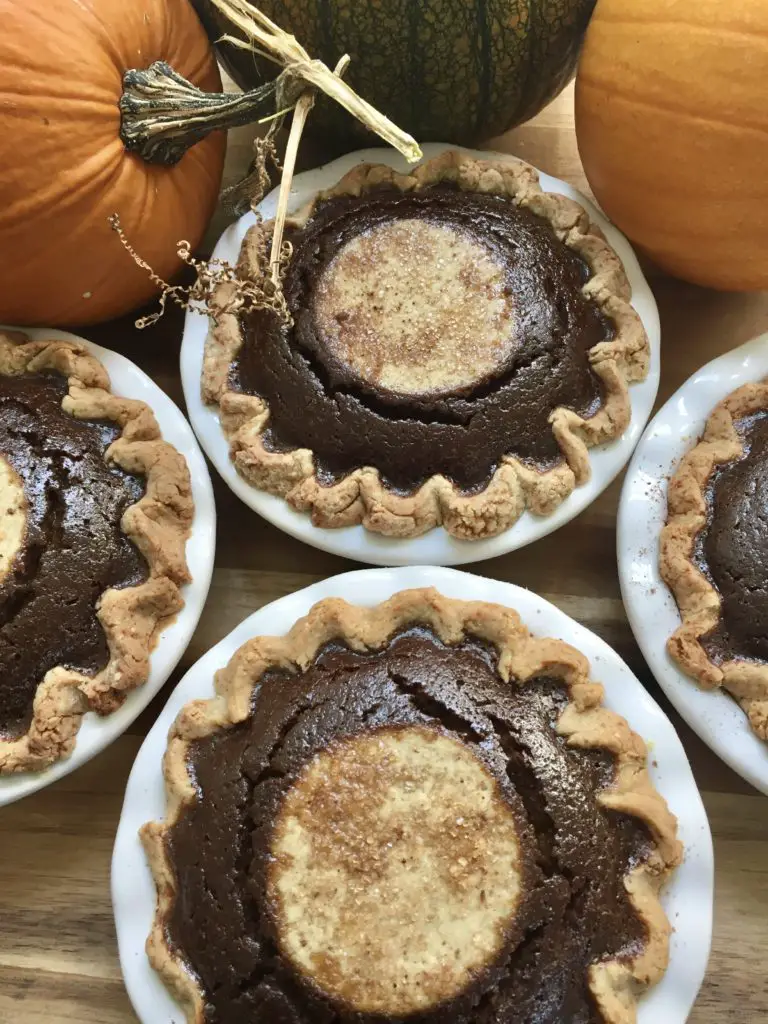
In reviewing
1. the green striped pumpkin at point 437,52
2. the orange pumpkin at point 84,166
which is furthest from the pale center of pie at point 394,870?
the green striped pumpkin at point 437,52

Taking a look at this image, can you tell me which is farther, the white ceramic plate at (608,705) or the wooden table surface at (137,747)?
the wooden table surface at (137,747)

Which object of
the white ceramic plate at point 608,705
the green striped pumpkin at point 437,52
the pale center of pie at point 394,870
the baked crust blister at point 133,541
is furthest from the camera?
the green striped pumpkin at point 437,52

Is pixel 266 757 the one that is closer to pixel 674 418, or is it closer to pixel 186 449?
pixel 186 449

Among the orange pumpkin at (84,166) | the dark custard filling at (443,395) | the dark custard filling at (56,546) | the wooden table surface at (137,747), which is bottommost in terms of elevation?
the wooden table surface at (137,747)

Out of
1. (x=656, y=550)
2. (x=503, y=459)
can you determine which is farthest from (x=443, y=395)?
(x=656, y=550)

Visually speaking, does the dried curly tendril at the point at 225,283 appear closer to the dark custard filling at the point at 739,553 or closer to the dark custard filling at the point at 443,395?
the dark custard filling at the point at 443,395

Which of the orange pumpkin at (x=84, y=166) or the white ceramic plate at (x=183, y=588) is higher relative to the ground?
the orange pumpkin at (x=84, y=166)

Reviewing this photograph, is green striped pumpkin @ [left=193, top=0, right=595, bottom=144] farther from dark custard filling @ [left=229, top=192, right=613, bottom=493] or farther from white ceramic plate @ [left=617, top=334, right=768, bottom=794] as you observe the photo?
white ceramic plate @ [left=617, top=334, right=768, bottom=794]

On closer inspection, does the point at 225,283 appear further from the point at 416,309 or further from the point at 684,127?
the point at 684,127
